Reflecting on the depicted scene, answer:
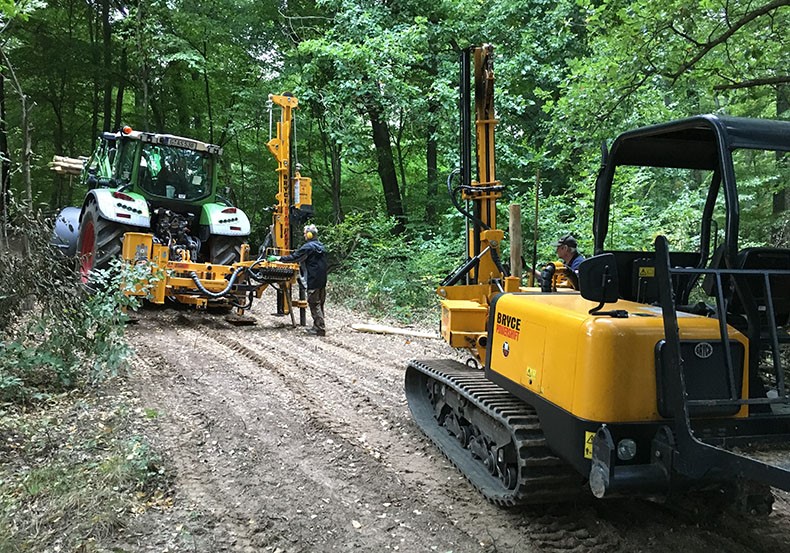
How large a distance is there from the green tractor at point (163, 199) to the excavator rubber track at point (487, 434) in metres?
5.59

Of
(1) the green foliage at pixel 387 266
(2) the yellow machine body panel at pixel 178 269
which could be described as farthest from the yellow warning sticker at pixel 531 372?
(1) the green foliage at pixel 387 266

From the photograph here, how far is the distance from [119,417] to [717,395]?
4188 millimetres

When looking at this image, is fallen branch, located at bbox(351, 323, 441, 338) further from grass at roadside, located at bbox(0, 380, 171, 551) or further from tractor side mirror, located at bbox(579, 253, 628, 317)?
tractor side mirror, located at bbox(579, 253, 628, 317)

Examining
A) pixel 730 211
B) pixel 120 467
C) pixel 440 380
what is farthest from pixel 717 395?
pixel 120 467

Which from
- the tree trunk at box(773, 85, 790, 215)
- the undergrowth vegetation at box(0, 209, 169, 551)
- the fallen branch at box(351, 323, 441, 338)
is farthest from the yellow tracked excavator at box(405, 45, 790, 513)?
the fallen branch at box(351, 323, 441, 338)

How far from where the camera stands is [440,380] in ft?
15.9

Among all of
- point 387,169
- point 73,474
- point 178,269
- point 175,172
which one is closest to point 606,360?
point 73,474

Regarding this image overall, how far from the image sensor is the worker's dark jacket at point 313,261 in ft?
29.6

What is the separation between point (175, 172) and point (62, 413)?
243 inches

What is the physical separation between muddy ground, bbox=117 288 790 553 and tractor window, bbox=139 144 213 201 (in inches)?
165

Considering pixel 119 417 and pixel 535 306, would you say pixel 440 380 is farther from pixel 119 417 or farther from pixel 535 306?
pixel 119 417

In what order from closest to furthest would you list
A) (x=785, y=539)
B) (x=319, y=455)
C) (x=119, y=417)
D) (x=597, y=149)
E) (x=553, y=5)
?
(x=785, y=539), (x=319, y=455), (x=119, y=417), (x=597, y=149), (x=553, y=5)

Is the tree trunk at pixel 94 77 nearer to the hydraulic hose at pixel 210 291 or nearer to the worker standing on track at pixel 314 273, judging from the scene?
the hydraulic hose at pixel 210 291

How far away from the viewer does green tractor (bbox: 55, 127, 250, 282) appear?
9.38 metres
